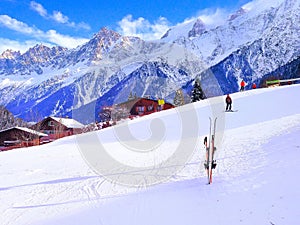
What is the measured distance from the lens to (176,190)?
28.1 ft

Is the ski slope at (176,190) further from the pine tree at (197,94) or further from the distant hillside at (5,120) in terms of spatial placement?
the distant hillside at (5,120)

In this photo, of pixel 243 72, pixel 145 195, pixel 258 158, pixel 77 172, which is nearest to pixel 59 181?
pixel 77 172

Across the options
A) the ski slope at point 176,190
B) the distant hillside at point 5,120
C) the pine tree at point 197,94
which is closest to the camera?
A: the ski slope at point 176,190

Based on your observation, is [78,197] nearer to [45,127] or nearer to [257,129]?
[257,129]

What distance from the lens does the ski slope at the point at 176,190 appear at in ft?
21.8

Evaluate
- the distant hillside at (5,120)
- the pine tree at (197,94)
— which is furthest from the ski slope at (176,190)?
the distant hillside at (5,120)

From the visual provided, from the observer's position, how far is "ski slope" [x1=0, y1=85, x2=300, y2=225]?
665 centimetres

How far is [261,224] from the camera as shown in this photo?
230 inches

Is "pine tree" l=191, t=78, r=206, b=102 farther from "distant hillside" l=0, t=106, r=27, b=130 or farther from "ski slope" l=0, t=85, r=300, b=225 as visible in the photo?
"distant hillside" l=0, t=106, r=27, b=130

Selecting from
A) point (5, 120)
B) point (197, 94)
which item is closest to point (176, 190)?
point (197, 94)

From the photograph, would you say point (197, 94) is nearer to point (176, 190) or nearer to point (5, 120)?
point (5, 120)

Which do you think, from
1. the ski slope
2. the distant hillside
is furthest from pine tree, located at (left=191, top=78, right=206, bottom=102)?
the distant hillside

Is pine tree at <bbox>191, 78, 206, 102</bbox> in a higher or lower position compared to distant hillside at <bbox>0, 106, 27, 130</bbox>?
higher

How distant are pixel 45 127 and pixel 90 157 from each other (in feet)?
141
